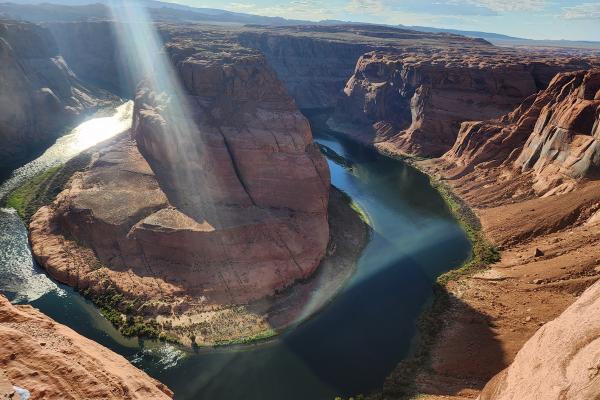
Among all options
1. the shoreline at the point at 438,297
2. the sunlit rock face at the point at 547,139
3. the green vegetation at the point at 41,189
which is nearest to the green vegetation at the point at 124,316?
A: the shoreline at the point at 438,297

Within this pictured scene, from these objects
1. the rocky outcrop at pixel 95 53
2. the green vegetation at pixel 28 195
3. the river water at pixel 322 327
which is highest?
the rocky outcrop at pixel 95 53

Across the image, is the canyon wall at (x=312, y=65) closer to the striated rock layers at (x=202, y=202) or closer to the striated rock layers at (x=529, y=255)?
the striated rock layers at (x=529, y=255)

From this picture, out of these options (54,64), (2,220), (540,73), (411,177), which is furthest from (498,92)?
(54,64)

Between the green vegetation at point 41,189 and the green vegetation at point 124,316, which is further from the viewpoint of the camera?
the green vegetation at point 41,189

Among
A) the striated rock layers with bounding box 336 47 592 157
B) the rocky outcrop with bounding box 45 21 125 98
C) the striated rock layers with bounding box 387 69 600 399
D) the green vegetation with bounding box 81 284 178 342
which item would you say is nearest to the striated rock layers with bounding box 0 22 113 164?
the rocky outcrop with bounding box 45 21 125 98

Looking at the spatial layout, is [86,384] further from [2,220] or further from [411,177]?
[411,177]

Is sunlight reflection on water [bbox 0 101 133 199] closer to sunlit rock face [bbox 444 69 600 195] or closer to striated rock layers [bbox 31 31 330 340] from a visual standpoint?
striated rock layers [bbox 31 31 330 340]
